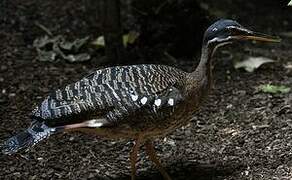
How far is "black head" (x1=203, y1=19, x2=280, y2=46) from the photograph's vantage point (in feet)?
13.3

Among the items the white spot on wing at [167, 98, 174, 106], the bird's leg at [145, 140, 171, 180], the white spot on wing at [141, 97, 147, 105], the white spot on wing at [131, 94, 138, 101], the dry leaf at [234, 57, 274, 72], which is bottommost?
the bird's leg at [145, 140, 171, 180]

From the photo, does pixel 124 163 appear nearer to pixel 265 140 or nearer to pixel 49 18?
pixel 265 140

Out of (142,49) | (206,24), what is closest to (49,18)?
(142,49)

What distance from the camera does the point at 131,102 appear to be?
12.6ft

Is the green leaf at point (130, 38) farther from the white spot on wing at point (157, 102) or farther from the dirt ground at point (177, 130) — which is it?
the white spot on wing at point (157, 102)

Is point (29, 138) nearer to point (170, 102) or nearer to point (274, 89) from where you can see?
point (170, 102)

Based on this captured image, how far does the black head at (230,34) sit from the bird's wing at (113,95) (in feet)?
1.27

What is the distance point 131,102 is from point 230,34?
88cm

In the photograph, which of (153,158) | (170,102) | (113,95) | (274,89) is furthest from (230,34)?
(274,89)

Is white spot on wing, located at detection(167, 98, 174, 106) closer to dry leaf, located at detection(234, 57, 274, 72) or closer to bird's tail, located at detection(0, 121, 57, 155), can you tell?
bird's tail, located at detection(0, 121, 57, 155)

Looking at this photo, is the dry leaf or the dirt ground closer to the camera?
the dirt ground

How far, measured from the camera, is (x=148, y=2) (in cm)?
627

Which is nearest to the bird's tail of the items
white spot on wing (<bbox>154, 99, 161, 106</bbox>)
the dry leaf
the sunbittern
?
the sunbittern

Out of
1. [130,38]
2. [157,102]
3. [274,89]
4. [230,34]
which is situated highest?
[230,34]
